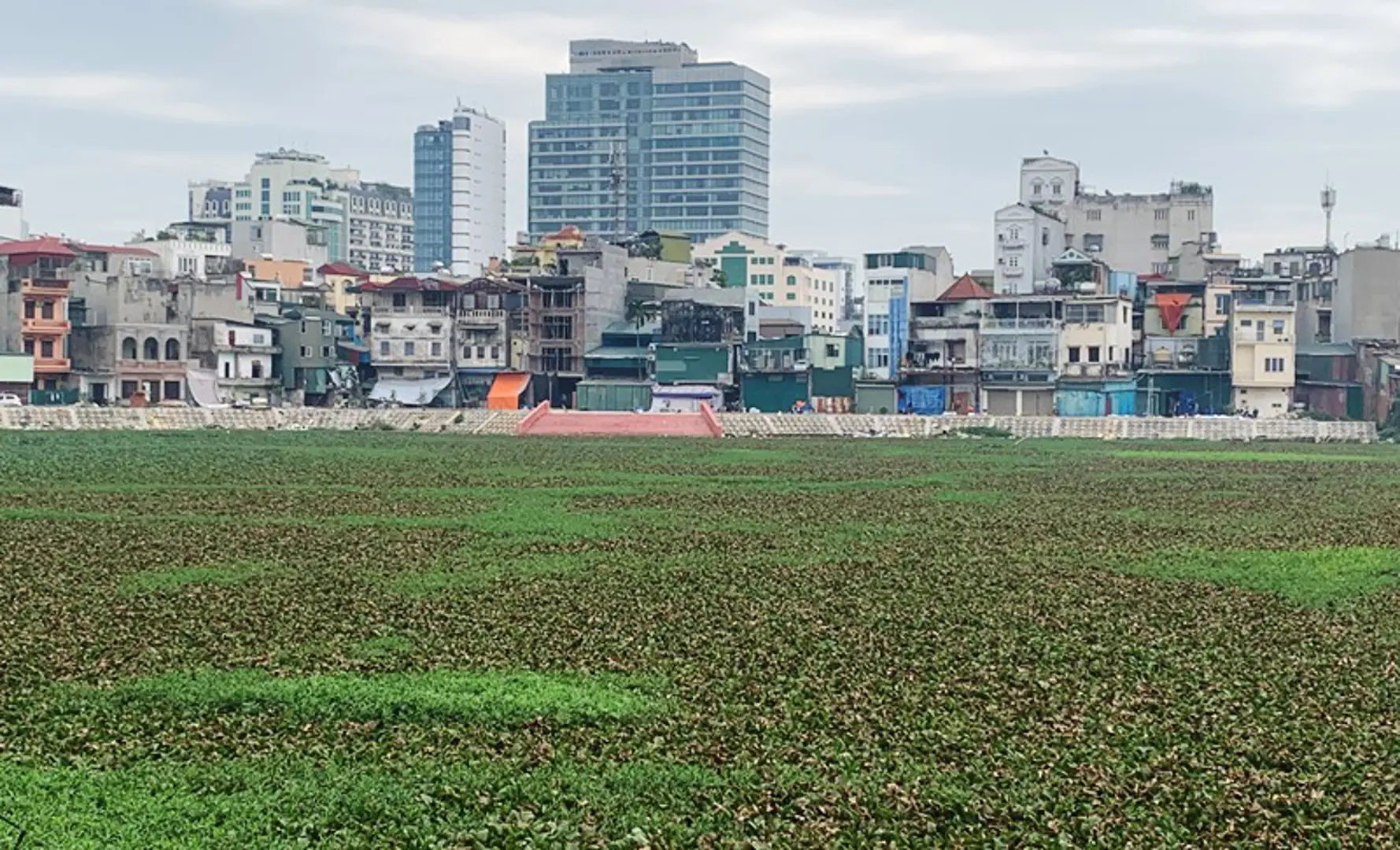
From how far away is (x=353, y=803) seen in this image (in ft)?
47.6

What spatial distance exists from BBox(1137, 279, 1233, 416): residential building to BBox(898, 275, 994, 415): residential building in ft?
29.1

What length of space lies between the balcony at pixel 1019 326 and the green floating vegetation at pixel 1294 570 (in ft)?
192

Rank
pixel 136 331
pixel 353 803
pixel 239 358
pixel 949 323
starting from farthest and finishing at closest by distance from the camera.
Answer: pixel 949 323, pixel 239 358, pixel 136 331, pixel 353 803

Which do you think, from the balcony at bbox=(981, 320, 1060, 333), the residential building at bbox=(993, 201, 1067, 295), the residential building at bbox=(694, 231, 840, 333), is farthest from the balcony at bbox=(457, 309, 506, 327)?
the residential building at bbox=(694, 231, 840, 333)

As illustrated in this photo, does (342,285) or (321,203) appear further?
(321,203)

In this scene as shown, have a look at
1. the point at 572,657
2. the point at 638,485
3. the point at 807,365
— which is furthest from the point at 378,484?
the point at 807,365

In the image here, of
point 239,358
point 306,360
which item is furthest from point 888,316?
point 239,358

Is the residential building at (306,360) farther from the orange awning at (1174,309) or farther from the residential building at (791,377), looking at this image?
the orange awning at (1174,309)

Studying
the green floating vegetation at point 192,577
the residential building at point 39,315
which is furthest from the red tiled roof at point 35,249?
the green floating vegetation at point 192,577

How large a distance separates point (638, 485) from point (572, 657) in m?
26.8

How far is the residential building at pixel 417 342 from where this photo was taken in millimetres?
95375

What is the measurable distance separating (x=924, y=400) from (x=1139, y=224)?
1108 inches

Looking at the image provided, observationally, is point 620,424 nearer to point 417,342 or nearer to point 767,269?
point 417,342

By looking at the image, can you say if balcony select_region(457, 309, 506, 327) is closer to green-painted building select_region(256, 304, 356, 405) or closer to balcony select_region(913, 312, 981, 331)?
green-painted building select_region(256, 304, 356, 405)
